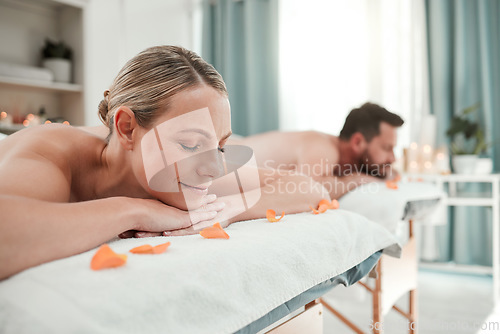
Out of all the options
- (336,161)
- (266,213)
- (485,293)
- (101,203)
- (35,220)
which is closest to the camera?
(35,220)

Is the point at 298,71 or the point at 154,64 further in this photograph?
the point at 298,71

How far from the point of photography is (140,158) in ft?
2.34

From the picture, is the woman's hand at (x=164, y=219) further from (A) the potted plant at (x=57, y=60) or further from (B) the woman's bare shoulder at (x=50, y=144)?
(A) the potted plant at (x=57, y=60)

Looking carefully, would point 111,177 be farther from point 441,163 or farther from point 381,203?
point 441,163

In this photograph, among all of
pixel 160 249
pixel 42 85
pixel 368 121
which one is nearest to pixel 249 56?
pixel 42 85

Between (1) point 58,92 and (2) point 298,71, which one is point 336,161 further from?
(1) point 58,92

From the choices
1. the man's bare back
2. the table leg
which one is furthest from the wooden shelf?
the table leg

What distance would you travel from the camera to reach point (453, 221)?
2760mm

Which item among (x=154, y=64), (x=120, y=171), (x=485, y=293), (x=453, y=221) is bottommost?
(x=485, y=293)

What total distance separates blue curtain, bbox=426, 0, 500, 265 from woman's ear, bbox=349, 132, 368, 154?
53.0 inches

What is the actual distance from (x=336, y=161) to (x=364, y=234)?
87 cm

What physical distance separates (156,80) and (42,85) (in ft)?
7.24

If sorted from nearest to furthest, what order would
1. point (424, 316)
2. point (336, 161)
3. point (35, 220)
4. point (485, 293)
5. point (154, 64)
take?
point (35, 220) → point (154, 64) → point (336, 161) → point (424, 316) → point (485, 293)

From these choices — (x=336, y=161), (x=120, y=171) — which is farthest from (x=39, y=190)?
(x=336, y=161)
